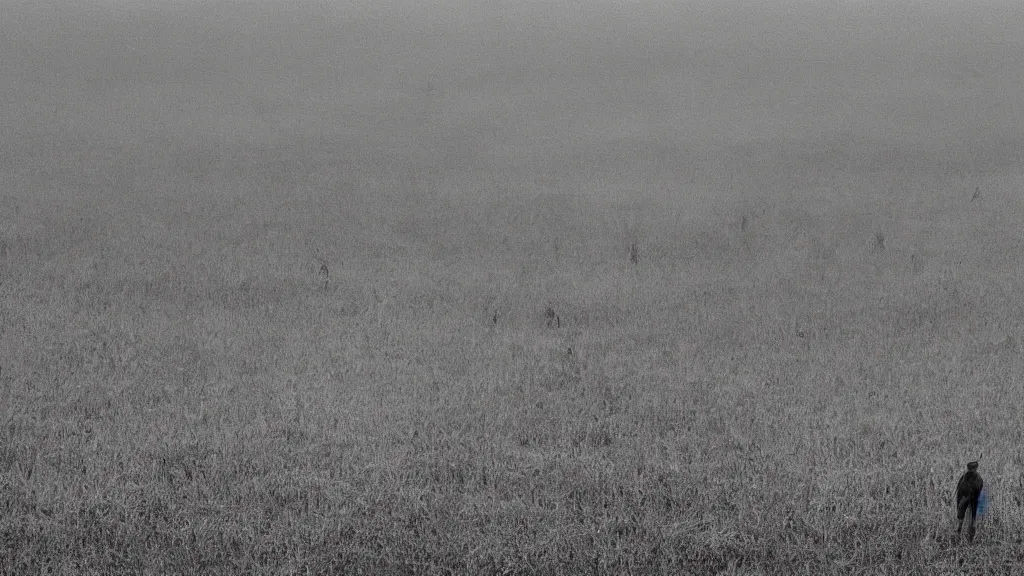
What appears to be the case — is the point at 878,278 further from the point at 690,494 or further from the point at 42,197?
the point at 42,197

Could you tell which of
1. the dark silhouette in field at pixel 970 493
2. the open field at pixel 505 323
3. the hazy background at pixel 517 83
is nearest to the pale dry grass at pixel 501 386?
the open field at pixel 505 323

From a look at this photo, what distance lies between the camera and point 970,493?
19.5ft

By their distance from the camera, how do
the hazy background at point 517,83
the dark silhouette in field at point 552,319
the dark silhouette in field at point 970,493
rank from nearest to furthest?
the dark silhouette in field at point 970,493 < the dark silhouette in field at point 552,319 < the hazy background at point 517,83

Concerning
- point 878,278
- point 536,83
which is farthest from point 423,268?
point 536,83

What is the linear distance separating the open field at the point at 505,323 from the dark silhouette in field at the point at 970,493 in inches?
5.1

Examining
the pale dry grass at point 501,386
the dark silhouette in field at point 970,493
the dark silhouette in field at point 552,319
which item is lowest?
the dark silhouette in field at point 552,319

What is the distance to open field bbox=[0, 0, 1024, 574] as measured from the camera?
20.0ft

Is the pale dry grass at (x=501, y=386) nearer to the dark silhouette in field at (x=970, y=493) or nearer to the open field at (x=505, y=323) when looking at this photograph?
the open field at (x=505, y=323)

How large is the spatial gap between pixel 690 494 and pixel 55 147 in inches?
804

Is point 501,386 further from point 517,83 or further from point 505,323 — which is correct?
point 517,83

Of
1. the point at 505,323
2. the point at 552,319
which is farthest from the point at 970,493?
the point at 505,323

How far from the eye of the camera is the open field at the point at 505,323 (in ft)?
20.0

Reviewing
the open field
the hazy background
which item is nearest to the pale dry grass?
the open field

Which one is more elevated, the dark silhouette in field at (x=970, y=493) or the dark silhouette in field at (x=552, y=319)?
the dark silhouette in field at (x=970, y=493)
